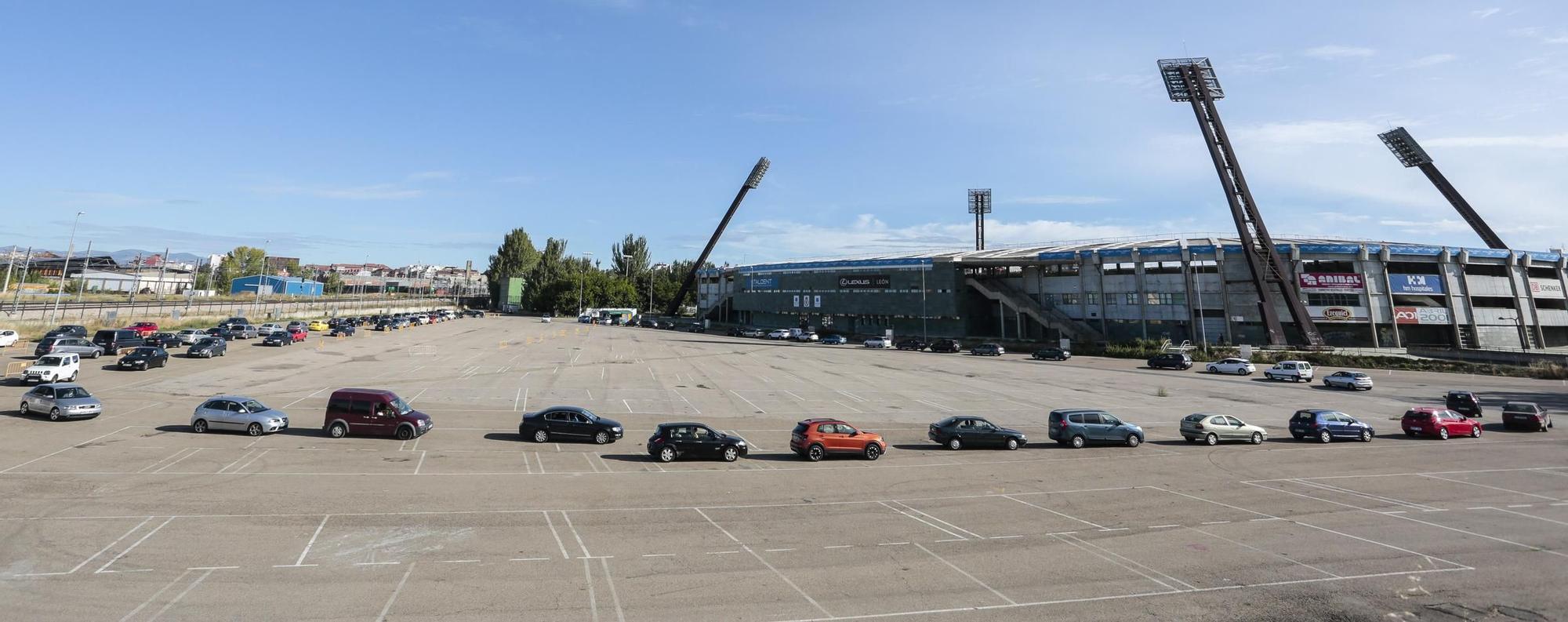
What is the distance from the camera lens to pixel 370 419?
81.6ft

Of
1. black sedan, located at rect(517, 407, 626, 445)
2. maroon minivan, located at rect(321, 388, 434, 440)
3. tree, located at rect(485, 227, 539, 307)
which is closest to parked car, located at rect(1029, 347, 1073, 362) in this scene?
black sedan, located at rect(517, 407, 626, 445)

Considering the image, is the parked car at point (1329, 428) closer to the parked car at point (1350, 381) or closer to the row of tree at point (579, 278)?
the parked car at point (1350, 381)

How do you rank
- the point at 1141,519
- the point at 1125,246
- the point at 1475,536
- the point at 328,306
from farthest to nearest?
1. the point at 328,306
2. the point at 1125,246
3. the point at 1141,519
4. the point at 1475,536

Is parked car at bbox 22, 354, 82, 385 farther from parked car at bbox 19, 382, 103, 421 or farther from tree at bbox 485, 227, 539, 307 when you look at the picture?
tree at bbox 485, 227, 539, 307

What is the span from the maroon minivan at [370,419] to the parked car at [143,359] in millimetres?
27291

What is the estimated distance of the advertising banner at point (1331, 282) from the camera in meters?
73.7

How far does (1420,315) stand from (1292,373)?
124 feet

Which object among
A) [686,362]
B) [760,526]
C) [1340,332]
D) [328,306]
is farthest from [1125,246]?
[328,306]

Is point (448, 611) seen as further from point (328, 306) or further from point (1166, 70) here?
point (328, 306)

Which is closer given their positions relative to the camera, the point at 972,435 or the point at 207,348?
the point at 972,435

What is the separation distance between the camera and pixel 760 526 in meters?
15.4

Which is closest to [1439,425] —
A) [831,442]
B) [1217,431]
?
[1217,431]

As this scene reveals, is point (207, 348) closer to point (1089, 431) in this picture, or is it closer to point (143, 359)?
point (143, 359)

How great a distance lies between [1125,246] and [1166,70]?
2426 cm
